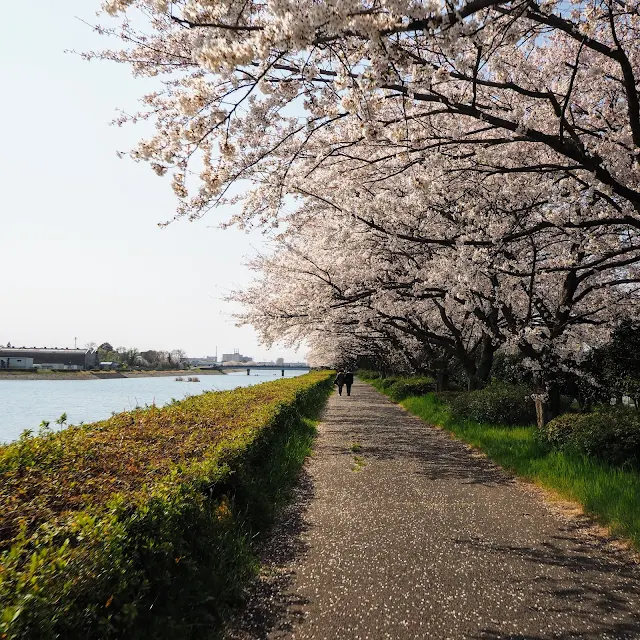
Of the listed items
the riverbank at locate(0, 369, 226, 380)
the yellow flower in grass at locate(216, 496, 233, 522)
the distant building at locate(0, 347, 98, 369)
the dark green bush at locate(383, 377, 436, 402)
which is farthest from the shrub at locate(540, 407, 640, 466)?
the distant building at locate(0, 347, 98, 369)

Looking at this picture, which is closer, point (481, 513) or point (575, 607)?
point (575, 607)

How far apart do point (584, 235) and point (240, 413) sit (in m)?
6.36

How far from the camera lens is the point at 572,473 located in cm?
634

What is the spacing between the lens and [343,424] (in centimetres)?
1467

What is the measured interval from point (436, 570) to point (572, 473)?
3.21 meters

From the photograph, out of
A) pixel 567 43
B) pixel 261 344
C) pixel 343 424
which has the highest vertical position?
pixel 567 43

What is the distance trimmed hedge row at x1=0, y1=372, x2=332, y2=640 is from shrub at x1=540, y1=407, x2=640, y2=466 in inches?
185

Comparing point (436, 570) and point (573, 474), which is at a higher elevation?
point (573, 474)

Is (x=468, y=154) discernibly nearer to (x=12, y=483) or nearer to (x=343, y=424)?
(x=12, y=483)

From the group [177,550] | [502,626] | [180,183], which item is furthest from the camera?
[180,183]

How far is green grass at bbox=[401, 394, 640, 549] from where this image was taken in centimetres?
503

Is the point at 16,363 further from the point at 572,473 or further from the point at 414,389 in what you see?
the point at 572,473

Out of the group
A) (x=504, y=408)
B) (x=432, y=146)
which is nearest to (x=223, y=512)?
(x=432, y=146)

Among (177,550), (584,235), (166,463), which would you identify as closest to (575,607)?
(177,550)
